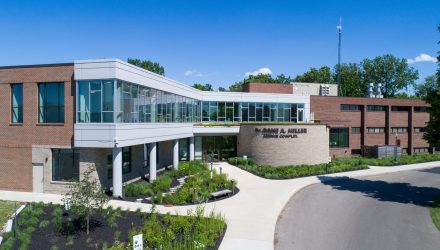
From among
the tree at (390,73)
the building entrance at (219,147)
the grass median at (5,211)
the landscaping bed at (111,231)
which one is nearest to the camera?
the landscaping bed at (111,231)

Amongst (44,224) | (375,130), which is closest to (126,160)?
(44,224)

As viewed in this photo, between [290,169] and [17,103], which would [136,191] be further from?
[290,169]

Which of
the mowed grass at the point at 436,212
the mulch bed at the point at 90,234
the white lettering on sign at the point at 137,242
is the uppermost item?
the white lettering on sign at the point at 137,242

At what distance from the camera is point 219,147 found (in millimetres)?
37656

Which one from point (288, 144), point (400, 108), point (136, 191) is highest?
point (400, 108)

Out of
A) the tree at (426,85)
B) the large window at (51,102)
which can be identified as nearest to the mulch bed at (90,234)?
the large window at (51,102)

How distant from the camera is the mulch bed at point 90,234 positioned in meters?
12.0

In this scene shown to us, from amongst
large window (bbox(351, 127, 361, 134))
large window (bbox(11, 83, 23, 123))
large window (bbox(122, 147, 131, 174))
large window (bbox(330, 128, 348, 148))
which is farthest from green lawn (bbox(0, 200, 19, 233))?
large window (bbox(351, 127, 361, 134))

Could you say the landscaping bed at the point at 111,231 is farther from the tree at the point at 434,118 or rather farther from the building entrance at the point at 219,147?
the building entrance at the point at 219,147

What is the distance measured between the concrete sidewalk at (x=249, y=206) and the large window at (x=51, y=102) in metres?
4.52

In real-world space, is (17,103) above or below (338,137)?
above

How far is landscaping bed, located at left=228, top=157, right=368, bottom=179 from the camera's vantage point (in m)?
27.2

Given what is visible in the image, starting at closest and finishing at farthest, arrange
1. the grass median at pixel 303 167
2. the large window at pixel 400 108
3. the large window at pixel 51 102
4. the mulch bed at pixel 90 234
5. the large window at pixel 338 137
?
the mulch bed at pixel 90 234 → the large window at pixel 51 102 → the grass median at pixel 303 167 → the large window at pixel 338 137 → the large window at pixel 400 108

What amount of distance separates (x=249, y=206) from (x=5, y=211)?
11.8 m
